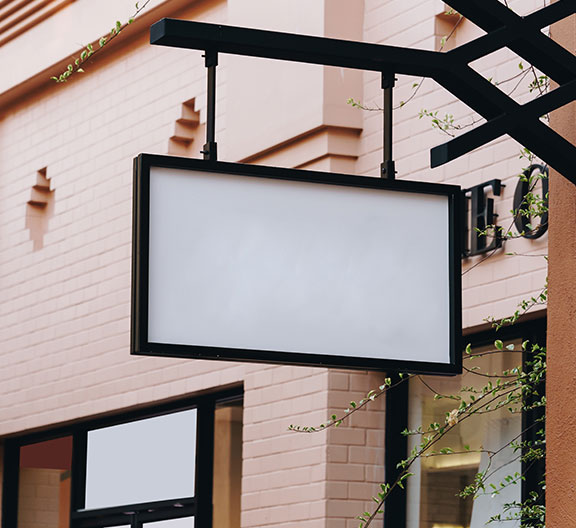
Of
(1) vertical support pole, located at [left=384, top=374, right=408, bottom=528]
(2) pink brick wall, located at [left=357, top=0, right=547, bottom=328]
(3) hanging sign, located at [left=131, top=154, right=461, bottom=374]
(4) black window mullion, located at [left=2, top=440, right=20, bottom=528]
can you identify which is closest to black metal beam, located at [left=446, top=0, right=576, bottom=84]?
(3) hanging sign, located at [left=131, top=154, right=461, bottom=374]

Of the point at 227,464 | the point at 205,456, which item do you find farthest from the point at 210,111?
the point at 205,456

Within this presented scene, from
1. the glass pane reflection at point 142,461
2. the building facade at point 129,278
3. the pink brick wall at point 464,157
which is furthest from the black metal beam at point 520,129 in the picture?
the glass pane reflection at point 142,461

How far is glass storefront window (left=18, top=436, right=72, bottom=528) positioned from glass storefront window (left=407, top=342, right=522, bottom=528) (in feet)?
13.3

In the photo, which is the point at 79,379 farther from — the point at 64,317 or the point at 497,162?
the point at 497,162

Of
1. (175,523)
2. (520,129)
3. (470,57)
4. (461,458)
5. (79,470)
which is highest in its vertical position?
(470,57)

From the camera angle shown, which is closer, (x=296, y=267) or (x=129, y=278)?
(x=296, y=267)

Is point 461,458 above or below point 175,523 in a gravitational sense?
above

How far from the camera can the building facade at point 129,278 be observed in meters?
7.37

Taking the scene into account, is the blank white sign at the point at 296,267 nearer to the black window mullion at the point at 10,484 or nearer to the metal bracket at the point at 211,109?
the metal bracket at the point at 211,109

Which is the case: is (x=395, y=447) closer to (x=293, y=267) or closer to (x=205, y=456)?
(x=205, y=456)

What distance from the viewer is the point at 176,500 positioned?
9320mm

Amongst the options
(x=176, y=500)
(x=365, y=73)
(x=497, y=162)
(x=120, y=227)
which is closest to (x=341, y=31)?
(x=365, y=73)

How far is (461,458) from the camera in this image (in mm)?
7180

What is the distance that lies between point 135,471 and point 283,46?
6.96 metres
